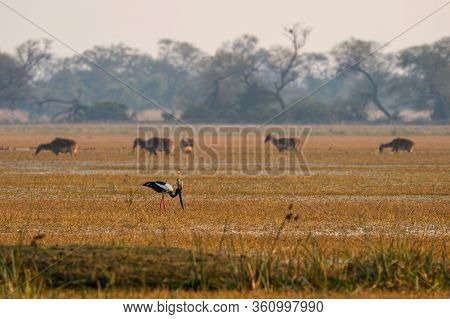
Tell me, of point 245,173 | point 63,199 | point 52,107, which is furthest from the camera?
point 52,107

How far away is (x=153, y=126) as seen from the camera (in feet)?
292

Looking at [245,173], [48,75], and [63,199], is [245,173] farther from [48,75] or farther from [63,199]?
[48,75]

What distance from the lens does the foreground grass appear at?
12680mm

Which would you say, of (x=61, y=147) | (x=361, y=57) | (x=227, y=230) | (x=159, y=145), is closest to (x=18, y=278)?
(x=227, y=230)

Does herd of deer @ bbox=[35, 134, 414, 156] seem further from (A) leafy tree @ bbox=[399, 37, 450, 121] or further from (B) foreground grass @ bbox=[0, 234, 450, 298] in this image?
(A) leafy tree @ bbox=[399, 37, 450, 121]

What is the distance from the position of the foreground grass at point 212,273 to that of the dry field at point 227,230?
0.5 inches

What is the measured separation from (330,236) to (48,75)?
476 ft

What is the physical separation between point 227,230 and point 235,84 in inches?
3687

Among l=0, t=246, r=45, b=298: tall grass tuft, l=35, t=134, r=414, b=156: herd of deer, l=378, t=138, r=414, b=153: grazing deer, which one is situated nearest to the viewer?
l=0, t=246, r=45, b=298: tall grass tuft

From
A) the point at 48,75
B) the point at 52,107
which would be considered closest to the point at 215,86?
the point at 52,107

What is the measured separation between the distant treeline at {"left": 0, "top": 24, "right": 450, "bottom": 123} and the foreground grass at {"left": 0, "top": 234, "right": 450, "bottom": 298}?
55099 mm

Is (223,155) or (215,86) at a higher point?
(215,86)

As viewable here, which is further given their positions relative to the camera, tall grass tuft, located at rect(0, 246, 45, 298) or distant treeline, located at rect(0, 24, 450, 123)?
distant treeline, located at rect(0, 24, 450, 123)

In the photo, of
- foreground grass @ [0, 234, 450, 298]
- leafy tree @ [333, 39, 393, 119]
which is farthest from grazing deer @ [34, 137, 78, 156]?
leafy tree @ [333, 39, 393, 119]
